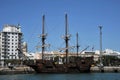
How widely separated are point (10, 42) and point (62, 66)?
83.8 meters

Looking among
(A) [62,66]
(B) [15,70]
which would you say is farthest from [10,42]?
(A) [62,66]

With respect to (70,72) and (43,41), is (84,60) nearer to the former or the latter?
(70,72)

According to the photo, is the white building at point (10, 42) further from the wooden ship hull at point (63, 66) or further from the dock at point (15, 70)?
the wooden ship hull at point (63, 66)

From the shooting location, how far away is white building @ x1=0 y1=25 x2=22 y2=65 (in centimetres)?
18612

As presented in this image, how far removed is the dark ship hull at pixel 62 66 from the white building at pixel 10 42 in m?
76.4

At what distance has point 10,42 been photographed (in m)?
189

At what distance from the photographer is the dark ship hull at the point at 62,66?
362 feet

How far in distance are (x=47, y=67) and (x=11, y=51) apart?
268 feet

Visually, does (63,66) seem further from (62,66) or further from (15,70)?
(15,70)

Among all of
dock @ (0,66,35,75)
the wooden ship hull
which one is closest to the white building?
dock @ (0,66,35,75)

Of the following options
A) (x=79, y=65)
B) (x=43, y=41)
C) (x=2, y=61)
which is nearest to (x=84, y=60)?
(x=79, y=65)

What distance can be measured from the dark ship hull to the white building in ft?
251

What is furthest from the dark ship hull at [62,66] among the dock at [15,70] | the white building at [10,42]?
the white building at [10,42]

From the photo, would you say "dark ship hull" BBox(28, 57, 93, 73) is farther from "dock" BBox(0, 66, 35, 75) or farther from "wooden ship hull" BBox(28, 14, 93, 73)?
"dock" BBox(0, 66, 35, 75)
